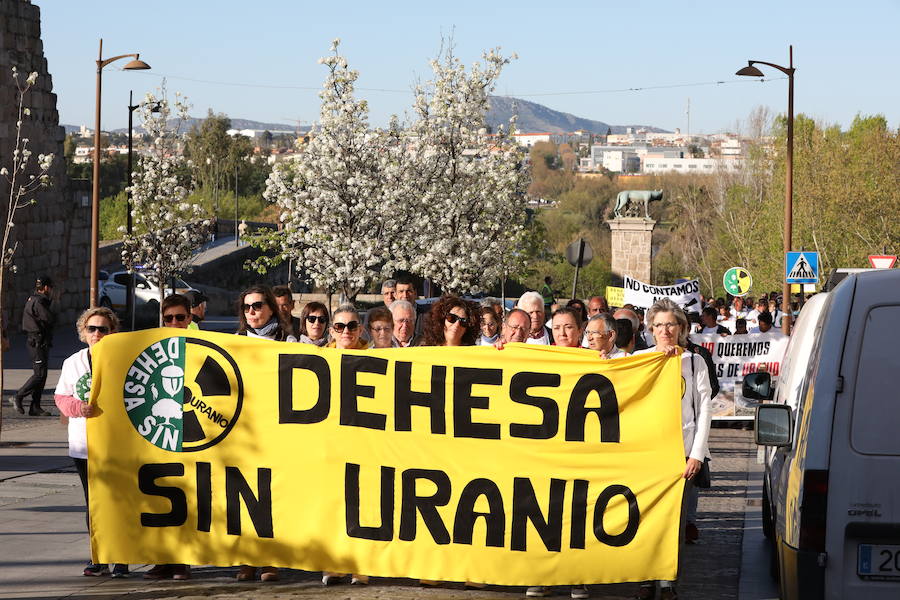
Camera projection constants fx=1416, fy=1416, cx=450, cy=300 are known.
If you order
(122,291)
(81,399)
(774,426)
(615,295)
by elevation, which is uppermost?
(615,295)

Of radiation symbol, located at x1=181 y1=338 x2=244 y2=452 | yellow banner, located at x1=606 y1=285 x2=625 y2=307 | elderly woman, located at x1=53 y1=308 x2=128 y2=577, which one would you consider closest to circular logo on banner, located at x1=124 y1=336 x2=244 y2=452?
radiation symbol, located at x1=181 y1=338 x2=244 y2=452

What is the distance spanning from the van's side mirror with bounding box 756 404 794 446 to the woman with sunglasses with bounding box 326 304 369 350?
3056 millimetres

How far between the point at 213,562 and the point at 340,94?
2170 centimetres

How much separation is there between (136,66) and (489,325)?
2042cm

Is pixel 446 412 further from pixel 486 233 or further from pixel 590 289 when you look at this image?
pixel 590 289

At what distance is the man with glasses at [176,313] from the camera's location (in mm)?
8633

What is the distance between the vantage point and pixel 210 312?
4938cm

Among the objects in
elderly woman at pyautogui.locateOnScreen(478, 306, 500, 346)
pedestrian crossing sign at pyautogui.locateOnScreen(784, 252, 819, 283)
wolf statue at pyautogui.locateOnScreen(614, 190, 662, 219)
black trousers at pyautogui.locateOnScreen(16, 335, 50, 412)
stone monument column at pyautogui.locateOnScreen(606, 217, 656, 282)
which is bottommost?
black trousers at pyautogui.locateOnScreen(16, 335, 50, 412)

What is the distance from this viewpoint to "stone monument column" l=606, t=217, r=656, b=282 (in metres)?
49.5

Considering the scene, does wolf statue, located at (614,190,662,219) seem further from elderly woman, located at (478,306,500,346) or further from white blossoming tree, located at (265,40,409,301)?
elderly woman, located at (478,306,500,346)

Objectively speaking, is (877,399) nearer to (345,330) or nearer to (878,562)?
(878,562)

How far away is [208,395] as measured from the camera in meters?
8.21

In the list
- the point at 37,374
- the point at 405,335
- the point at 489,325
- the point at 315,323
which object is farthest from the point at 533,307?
the point at 37,374

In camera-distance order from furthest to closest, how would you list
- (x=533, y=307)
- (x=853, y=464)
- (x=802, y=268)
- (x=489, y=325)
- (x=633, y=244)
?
1. (x=633, y=244)
2. (x=802, y=268)
3. (x=489, y=325)
4. (x=533, y=307)
5. (x=853, y=464)
